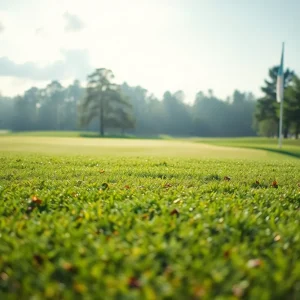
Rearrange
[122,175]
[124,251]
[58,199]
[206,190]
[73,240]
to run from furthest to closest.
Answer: [122,175]
[206,190]
[58,199]
[73,240]
[124,251]

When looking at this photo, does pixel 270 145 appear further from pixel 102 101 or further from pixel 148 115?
pixel 148 115

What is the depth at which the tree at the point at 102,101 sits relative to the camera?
197 ft

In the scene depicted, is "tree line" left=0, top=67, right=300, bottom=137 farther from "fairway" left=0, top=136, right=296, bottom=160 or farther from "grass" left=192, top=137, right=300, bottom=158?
"fairway" left=0, top=136, right=296, bottom=160

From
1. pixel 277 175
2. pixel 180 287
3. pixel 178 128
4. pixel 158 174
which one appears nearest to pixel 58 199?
pixel 180 287

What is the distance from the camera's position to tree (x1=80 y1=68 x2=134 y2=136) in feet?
197

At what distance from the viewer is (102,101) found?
200ft

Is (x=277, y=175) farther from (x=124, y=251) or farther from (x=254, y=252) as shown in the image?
(x=124, y=251)

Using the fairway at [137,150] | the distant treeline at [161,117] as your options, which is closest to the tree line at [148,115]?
the distant treeline at [161,117]

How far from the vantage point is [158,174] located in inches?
309

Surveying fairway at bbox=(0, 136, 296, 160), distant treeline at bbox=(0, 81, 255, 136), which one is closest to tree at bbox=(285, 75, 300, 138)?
fairway at bbox=(0, 136, 296, 160)

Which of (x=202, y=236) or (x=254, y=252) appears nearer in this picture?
(x=254, y=252)

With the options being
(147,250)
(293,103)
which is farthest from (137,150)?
(293,103)

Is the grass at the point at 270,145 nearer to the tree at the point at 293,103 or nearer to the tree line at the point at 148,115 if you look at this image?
the tree at the point at 293,103

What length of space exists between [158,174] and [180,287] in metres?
5.69
